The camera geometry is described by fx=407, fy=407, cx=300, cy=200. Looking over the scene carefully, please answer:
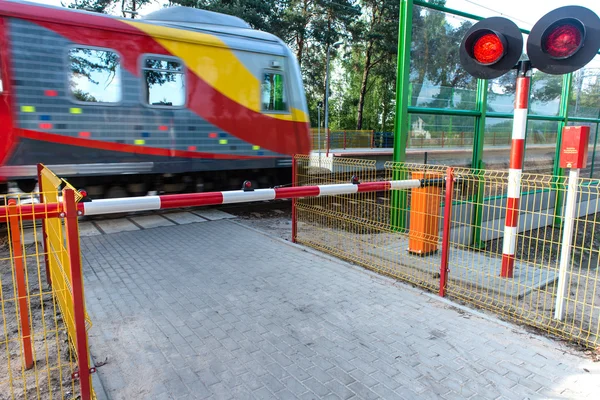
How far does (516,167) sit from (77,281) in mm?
4512

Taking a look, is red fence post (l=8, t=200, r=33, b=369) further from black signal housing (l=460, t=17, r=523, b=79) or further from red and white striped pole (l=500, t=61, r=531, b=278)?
black signal housing (l=460, t=17, r=523, b=79)

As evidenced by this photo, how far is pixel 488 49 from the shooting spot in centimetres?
455

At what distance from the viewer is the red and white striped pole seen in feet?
14.9

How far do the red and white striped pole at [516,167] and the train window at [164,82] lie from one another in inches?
220

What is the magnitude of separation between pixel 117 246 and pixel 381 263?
3869 millimetres

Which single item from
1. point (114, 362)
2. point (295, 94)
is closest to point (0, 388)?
point (114, 362)

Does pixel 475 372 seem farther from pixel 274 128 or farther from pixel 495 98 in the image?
pixel 274 128

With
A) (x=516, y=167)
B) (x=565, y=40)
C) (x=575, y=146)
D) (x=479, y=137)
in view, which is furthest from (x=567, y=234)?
(x=479, y=137)

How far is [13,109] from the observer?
20.3ft

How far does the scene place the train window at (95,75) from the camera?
262 inches

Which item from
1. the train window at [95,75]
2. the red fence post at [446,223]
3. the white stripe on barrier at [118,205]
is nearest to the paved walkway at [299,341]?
the red fence post at [446,223]

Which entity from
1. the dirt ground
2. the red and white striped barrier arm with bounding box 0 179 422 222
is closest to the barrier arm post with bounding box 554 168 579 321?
the red and white striped barrier arm with bounding box 0 179 422 222

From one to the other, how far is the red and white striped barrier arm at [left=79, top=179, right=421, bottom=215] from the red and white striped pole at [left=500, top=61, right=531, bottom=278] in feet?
3.70

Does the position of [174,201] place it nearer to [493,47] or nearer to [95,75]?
[493,47]
